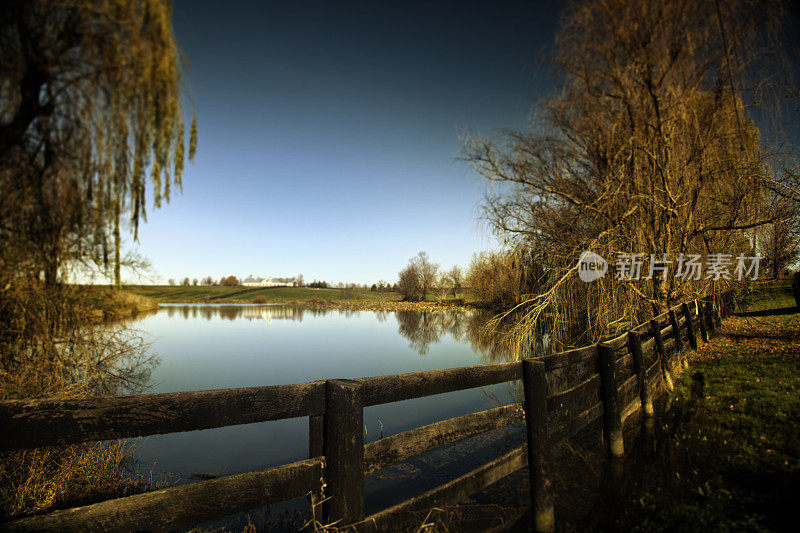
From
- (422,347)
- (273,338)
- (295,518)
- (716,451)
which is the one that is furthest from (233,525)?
(273,338)

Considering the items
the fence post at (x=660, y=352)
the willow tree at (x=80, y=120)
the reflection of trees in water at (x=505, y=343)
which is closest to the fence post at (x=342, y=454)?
the willow tree at (x=80, y=120)

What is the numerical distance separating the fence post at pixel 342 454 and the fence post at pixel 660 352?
6.31 metres

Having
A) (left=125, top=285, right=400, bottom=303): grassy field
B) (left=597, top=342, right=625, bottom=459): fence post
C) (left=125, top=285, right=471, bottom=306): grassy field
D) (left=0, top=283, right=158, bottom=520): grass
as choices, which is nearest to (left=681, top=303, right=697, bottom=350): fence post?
(left=597, top=342, right=625, bottom=459): fence post

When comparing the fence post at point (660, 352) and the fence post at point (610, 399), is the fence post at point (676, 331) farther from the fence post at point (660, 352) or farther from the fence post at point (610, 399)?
the fence post at point (610, 399)

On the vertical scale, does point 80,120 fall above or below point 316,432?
above

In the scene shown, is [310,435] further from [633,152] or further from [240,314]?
[240,314]

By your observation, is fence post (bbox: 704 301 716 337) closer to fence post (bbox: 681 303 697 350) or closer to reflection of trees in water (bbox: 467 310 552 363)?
fence post (bbox: 681 303 697 350)

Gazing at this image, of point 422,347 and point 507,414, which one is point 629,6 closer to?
point 507,414

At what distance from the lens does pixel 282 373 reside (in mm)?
14992

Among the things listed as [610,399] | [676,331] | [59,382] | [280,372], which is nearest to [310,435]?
[610,399]

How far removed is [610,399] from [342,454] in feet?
12.2

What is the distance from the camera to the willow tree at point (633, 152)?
6918mm

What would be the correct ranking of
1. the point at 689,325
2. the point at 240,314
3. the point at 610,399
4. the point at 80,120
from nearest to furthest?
the point at 80,120, the point at 610,399, the point at 689,325, the point at 240,314

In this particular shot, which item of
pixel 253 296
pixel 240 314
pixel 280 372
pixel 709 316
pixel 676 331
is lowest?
pixel 240 314
